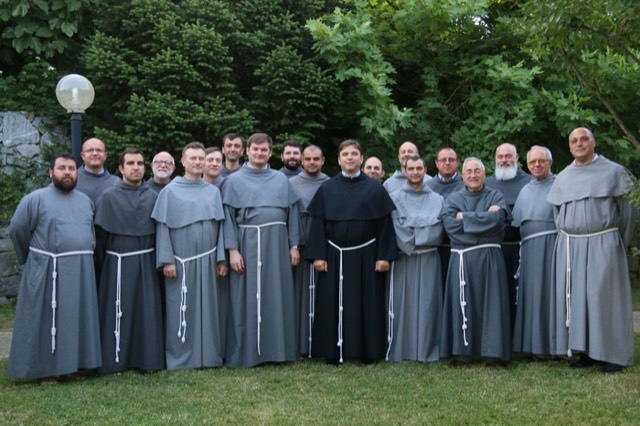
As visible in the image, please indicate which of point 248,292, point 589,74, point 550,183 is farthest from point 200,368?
point 589,74

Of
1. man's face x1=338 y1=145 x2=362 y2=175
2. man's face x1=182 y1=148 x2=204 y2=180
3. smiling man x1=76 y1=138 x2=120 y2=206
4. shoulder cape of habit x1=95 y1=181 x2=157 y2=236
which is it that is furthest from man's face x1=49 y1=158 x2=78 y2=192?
man's face x1=338 y1=145 x2=362 y2=175

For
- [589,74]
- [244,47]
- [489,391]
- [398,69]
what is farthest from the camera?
[398,69]

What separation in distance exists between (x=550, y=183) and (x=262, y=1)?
541 cm

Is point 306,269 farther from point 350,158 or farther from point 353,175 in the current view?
point 350,158

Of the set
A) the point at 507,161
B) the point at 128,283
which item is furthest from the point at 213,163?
the point at 507,161

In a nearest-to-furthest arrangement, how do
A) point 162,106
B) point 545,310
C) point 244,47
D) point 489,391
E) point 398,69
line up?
point 489,391, point 545,310, point 162,106, point 244,47, point 398,69

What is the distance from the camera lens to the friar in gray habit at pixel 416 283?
7586 millimetres

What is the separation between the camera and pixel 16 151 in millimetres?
11836

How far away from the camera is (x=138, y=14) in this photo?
10898 millimetres

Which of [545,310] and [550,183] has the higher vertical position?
[550,183]

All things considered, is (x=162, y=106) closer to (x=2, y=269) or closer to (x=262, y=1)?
(x=262, y=1)

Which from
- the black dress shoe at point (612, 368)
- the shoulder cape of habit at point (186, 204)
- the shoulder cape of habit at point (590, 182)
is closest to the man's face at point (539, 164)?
the shoulder cape of habit at point (590, 182)

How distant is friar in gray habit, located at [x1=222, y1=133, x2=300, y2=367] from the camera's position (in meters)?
7.52

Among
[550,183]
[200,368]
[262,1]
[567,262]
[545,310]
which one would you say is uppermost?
[262,1]
